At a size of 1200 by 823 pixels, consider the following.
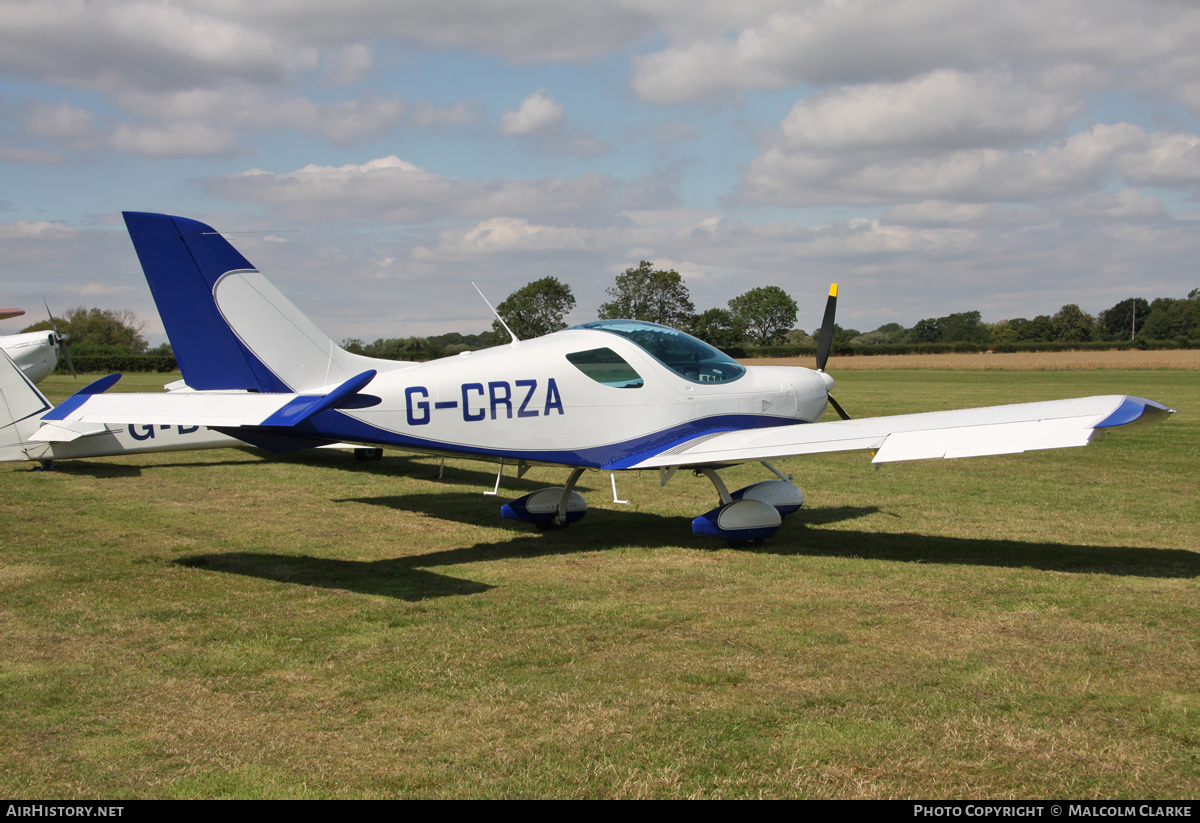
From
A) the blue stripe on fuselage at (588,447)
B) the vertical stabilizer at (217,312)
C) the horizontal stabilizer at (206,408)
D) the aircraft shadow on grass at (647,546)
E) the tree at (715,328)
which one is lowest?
the aircraft shadow on grass at (647,546)

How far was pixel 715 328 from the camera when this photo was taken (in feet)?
229

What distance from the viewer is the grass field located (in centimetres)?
Result: 355

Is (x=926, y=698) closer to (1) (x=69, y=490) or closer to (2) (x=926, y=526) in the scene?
(2) (x=926, y=526)

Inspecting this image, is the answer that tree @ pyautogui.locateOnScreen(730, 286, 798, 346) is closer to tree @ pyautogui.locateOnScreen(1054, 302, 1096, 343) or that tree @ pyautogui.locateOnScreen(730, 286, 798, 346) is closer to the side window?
tree @ pyautogui.locateOnScreen(1054, 302, 1096, 343)

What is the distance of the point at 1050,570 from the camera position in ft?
23.0

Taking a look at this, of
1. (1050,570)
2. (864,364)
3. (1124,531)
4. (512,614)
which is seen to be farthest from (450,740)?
(864,364)

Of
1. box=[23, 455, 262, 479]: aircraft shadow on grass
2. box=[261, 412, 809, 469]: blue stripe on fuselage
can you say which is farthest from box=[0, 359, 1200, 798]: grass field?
box=[23, 455, 262, 479]: aircraft shadow on grass

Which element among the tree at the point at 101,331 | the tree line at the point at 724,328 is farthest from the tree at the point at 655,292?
the tree at the point at 101,331

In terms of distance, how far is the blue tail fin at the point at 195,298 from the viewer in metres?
7.93

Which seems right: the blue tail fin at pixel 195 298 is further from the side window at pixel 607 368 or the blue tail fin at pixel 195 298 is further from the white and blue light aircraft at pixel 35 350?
the white and blue light aircraft at pixel 35 350

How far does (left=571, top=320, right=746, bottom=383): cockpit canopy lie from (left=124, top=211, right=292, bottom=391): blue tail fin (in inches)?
131

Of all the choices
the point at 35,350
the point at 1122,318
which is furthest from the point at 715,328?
the point at 1122,318

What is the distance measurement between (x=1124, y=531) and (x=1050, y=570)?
2.21 m

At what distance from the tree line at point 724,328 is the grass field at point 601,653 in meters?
24.2
